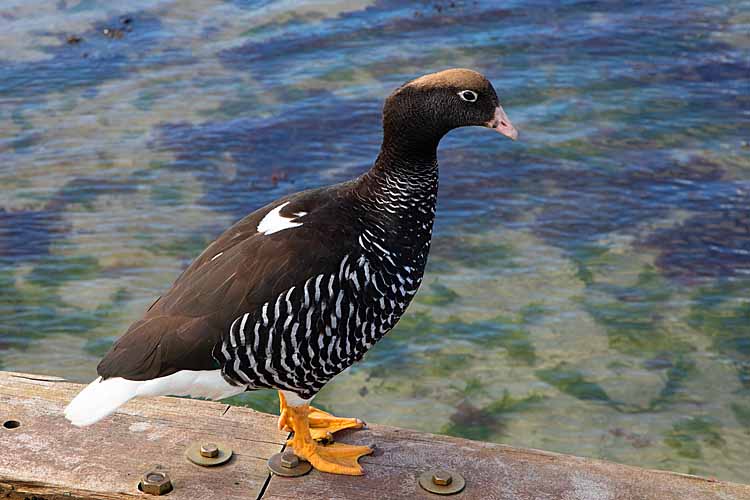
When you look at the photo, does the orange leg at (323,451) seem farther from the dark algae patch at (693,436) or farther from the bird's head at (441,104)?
the dark algae patch at (693,436)

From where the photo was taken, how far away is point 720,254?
805cm

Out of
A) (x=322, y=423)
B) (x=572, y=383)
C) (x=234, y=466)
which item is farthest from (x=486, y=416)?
(x=234, y=466)

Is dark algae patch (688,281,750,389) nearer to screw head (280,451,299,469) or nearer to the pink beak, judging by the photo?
the pink beak

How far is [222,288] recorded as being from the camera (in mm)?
3809

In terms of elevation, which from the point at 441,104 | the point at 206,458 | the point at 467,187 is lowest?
the point at 467,187

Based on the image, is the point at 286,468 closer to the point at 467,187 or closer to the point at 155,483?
the point at 155,483

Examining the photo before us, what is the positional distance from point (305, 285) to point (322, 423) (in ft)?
2.54

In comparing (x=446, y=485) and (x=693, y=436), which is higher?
(x=446, y=485)

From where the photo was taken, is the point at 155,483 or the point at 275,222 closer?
the point at 155,483

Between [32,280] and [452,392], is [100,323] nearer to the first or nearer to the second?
[32,280]

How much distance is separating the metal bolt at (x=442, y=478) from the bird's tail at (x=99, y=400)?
3.55ft

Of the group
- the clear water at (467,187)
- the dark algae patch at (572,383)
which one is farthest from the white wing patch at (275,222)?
the dark algae patch at (572,383)

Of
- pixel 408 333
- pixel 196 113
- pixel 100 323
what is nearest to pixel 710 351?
pixel 408 333

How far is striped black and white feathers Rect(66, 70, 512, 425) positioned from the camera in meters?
3.73
